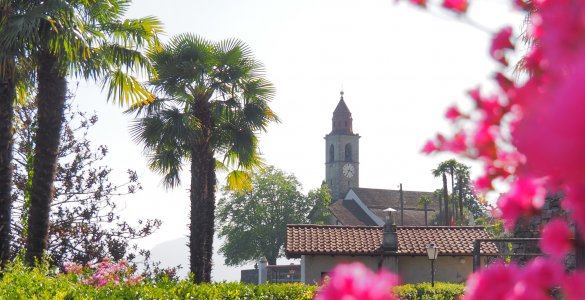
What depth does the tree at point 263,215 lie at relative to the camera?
2339 inches

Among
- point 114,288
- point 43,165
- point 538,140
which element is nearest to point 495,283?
point 538,140

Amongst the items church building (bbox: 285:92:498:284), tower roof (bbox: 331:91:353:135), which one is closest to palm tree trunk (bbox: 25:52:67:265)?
church building (bbox: 285:92:498:284)

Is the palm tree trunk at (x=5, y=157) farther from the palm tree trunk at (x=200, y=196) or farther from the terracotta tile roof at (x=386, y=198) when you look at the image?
the terracotta tile roof at (x=386, y=198)

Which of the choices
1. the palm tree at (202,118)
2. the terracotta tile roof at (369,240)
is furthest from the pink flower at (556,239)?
the terracotta tile roof at (369,240)

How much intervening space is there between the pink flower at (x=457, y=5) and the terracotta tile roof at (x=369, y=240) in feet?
76.5

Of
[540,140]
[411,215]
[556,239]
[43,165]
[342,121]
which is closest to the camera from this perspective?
[540,140]

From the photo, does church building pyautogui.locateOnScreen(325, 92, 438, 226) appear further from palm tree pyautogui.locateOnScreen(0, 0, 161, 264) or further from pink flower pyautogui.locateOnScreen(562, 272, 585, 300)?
pink flower pyautogui.locateOnScreen(562, 272, 585, 300)

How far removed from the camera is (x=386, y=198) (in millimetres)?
68438

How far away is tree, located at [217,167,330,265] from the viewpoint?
195 ft

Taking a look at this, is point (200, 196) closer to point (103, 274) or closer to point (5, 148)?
point (103, 274)

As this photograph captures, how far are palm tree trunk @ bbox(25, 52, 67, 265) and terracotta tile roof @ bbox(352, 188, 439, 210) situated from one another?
176ft

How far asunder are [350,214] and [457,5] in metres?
61.7

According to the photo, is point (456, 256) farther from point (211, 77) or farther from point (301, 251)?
point (211, 77)

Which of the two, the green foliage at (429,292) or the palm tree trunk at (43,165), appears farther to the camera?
the green foliage at (429,292)
